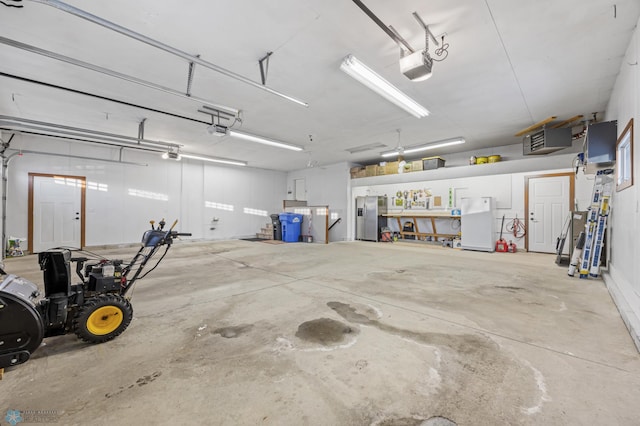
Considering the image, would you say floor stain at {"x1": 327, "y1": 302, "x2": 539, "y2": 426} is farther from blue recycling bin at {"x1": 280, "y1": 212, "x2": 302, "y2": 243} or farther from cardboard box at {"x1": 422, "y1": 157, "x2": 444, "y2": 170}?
blue recycling bin at {"x1": 280, "y1": 212, "x2": 302, "y2": 243}

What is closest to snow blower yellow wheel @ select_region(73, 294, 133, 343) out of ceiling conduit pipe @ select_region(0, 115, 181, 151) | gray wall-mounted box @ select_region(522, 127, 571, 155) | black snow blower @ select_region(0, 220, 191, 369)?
black snow blower @ select_region(0, 220, 191, 369)

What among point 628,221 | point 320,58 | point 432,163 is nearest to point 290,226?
point 432,163

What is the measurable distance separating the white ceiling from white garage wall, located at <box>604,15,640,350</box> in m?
0.32

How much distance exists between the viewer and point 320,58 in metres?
3.33

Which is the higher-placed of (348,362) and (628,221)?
(628,221)

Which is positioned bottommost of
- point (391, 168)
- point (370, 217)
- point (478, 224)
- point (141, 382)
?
point (141, 382)

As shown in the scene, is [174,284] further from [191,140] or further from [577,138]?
[577,138]

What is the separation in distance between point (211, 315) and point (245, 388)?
1349 mm

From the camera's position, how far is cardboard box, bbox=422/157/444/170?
852cm

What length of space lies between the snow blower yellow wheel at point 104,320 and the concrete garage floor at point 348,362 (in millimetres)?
126

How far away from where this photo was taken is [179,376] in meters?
1.71

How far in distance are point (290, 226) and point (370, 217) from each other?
3.14 metres

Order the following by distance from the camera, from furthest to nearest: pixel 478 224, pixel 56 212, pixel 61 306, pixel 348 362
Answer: pixel 478 224 → pixel 56 212 → pixel 61 306 → pixel 348 362

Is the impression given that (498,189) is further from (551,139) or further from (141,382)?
(141,382)
